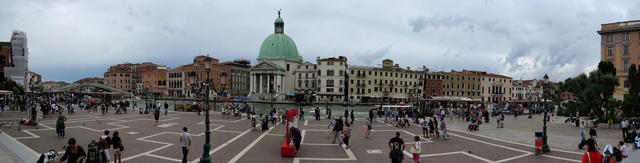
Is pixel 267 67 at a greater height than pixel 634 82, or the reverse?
pixel 267 67

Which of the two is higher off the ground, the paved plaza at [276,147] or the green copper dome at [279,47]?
the green copper dome at [279,47]

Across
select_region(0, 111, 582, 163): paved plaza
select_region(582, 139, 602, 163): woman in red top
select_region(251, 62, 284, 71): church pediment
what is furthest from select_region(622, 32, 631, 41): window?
select_region(251, 62, 284, 71): church pediment

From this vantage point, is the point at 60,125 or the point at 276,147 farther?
the point at 60,125

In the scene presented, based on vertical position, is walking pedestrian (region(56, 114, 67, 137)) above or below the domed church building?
below

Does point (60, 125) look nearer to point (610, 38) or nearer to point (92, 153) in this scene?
point (92, 153)

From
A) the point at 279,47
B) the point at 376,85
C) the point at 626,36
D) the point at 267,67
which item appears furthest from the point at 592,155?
the point at 279,47

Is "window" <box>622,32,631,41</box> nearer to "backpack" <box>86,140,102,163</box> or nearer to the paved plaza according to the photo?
the paved plaza

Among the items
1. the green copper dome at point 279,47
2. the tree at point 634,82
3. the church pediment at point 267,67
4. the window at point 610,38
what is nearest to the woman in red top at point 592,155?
the tree at point 634,82

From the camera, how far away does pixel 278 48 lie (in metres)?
102

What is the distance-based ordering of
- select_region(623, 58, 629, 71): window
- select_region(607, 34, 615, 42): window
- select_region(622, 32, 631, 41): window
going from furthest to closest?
select_region(607, 34, 615, 42): window < select_region(623, 58, 629, 71): window < select_region(622, 32, 631, 41): window

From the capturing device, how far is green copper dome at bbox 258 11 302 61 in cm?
10212

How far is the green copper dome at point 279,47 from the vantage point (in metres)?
102

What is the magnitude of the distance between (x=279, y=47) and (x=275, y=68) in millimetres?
7861

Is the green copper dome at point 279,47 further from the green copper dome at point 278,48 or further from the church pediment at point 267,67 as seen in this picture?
the church pediment at point 267,67
